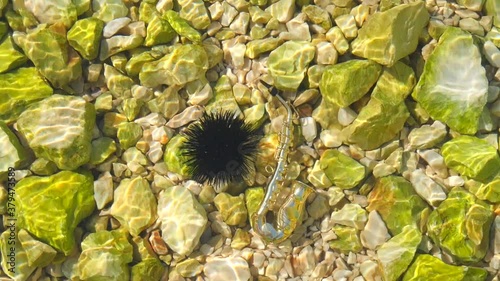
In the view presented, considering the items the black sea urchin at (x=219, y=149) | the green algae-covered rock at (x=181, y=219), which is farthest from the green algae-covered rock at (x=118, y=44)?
the green algae-covered rock at (x=181, y=219)

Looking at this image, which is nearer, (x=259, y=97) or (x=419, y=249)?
(x=419, y=249)

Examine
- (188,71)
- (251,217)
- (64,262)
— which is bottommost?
(64,262)

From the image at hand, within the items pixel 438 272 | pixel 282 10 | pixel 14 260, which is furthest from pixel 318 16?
pixel 14 260

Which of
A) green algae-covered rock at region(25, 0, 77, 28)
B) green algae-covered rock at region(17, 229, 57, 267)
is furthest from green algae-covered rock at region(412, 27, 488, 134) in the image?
green algae-covered rock at region(17, 229, 57, 267)

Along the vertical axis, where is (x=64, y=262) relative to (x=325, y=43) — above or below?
below

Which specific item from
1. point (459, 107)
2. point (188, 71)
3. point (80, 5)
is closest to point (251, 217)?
point (188, 71)

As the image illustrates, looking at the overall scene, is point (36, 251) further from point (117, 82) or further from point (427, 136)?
point (427, 136)

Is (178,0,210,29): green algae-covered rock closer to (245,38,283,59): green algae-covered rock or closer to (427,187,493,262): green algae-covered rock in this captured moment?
(245,38,283,59): green algae-covered rock

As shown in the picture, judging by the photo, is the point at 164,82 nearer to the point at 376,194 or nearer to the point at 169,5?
the point at 169,5
